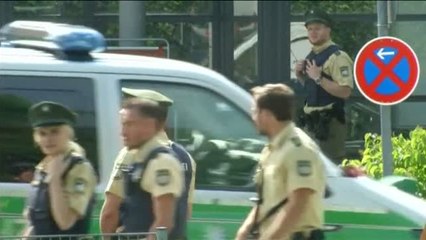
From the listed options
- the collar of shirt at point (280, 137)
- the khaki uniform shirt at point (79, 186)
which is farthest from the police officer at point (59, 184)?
the collar of shirt at point (280, 137)

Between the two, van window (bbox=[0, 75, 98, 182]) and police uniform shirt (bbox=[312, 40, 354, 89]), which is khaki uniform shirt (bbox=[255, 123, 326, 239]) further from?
police uniform shirt (bbox=[312, 40, 354, 89])

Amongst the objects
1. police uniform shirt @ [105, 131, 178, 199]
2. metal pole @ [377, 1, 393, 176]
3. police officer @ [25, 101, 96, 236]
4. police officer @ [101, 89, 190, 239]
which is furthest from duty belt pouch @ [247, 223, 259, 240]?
metal pole @ [377, 1, 393, 176]

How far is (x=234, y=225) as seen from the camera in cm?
735

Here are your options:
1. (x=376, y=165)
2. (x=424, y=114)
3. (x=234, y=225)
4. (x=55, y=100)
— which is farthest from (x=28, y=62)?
(x=424, y=114)

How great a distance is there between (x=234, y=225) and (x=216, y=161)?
13.4 inches

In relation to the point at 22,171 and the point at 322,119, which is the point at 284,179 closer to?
the point at 22,171

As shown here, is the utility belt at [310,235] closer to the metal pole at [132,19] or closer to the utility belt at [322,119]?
the utility belt at [322,119]

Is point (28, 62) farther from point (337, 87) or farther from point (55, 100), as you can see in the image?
point (337, 87)

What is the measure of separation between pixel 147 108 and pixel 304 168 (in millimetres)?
795

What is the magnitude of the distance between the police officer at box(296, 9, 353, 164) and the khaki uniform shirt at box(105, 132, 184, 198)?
17.1 feet

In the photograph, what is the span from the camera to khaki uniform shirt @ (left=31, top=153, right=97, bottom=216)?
21.9ft

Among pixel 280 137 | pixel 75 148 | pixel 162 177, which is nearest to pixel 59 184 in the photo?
pixel 75 148

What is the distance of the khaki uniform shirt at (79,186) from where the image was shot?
668cm

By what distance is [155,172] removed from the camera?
6703 mm
